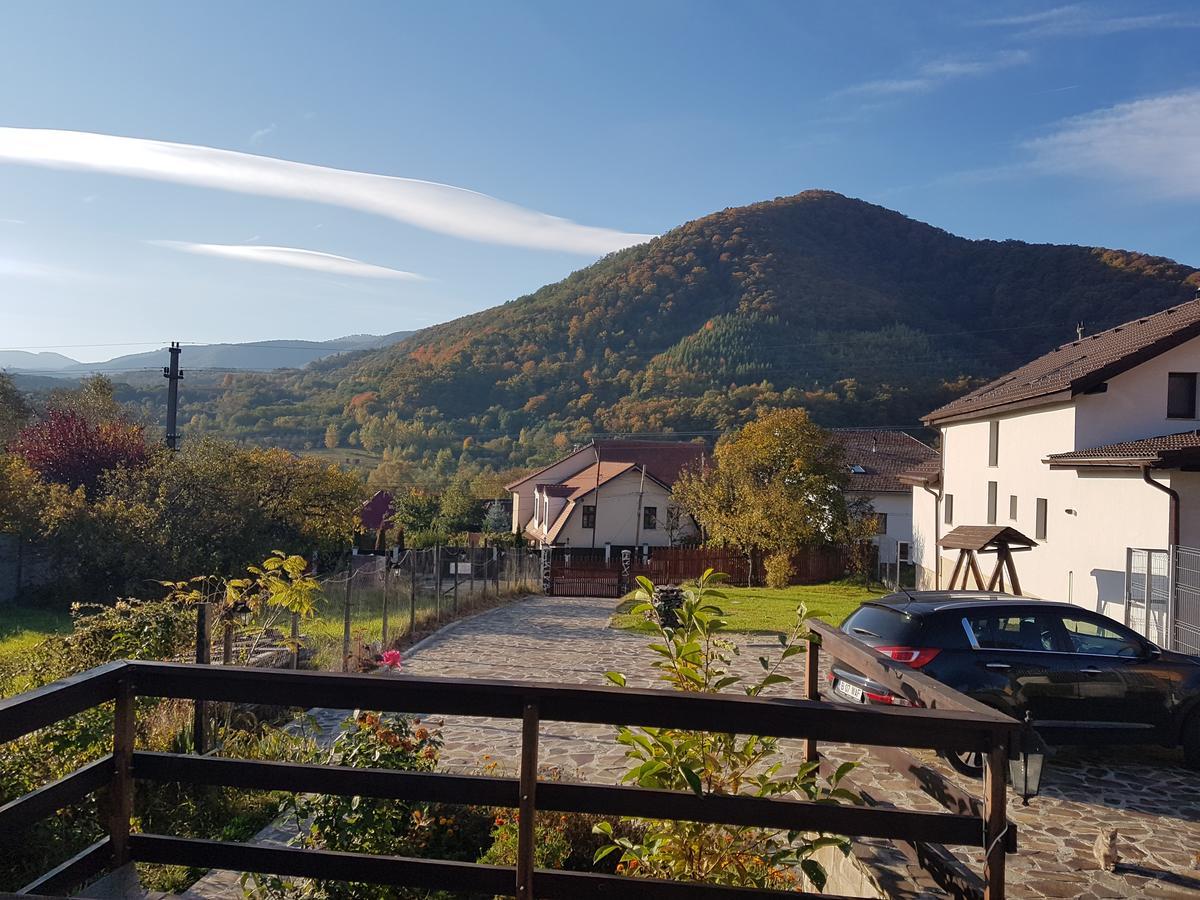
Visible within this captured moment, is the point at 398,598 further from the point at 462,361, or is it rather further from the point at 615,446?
the point at 462,361

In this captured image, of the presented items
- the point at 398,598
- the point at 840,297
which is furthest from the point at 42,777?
the point at 840,297

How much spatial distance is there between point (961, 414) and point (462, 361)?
162 ft

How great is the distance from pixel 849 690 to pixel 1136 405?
530 inches

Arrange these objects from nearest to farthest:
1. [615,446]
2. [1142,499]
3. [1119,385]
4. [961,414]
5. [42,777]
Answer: [42,777], [1142,499], [1119,385], [961,414], [615,446]

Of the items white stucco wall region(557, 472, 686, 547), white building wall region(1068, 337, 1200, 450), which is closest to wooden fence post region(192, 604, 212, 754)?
white building wall region(1068, 337, 1200, 450)

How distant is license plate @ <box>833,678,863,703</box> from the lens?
7.81 meters

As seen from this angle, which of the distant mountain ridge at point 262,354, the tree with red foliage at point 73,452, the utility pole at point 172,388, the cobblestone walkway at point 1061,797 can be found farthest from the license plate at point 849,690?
the distant mountain ridge at point 262,354

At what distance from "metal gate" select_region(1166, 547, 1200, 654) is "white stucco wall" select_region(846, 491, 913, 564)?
28.5 meters

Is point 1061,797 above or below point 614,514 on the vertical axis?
below

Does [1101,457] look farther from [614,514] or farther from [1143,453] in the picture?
[614,514]

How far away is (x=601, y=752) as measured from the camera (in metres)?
8.74

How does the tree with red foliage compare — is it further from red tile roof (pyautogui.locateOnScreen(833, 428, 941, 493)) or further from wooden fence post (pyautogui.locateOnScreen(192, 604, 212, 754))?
red tile roof (pyautogui.locateOnScreen(833, 428, 941, 493))

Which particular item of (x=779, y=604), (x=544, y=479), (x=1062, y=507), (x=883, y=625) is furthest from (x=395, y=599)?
(x=544, y=479)

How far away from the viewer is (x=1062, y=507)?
61.3ft
